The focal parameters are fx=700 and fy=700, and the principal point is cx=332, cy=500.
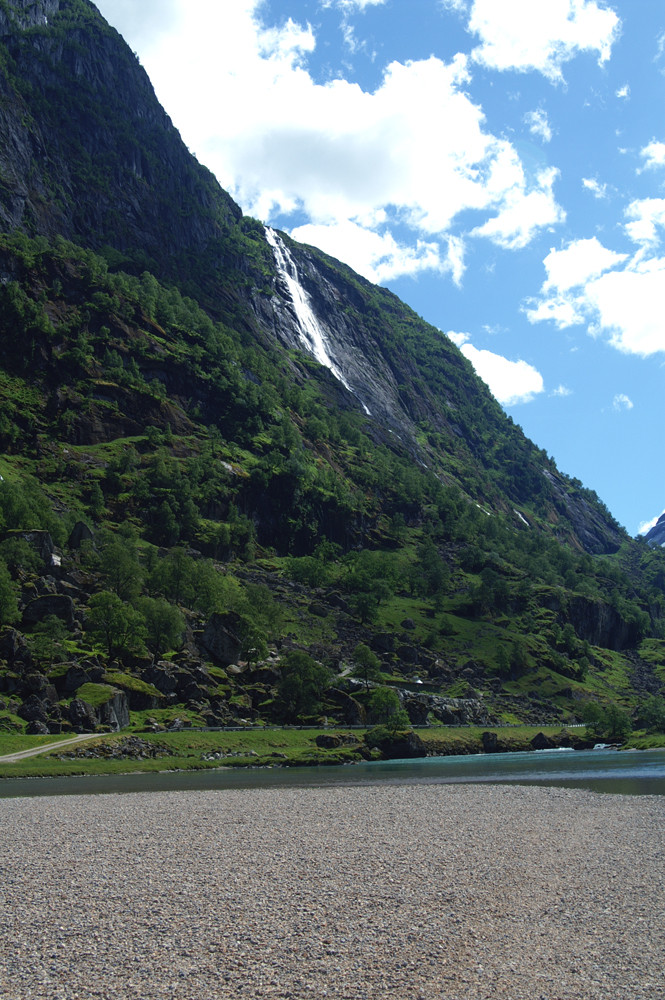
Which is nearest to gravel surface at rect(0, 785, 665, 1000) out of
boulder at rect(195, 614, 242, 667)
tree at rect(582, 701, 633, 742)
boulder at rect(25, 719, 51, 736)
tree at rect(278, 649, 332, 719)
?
boulder at rect(25, 719, 51, 736)

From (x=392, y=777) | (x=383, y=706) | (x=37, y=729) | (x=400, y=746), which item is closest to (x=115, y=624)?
(x=37, y=729)

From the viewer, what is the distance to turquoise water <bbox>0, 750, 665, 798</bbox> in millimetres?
56562

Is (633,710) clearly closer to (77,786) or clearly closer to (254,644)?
(254,644)

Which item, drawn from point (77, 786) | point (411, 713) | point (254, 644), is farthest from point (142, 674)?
point (411, 713)

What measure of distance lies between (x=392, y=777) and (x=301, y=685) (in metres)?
45.9

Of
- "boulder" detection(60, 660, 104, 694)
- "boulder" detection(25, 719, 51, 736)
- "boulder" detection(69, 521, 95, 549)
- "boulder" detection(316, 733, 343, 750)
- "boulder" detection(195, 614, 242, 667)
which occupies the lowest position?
"boulder" detection(316, 733, 343, 750)

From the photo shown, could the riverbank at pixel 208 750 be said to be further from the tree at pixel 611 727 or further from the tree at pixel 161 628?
the tree at pixel 611 727

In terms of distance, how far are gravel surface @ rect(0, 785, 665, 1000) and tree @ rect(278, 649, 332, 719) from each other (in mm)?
75486

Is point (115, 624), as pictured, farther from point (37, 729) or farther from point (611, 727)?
point (611, 727)

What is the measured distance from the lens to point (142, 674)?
102750mm

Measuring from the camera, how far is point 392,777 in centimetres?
6975

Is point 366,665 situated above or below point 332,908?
above

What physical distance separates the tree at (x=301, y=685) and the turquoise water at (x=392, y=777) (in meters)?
23.6

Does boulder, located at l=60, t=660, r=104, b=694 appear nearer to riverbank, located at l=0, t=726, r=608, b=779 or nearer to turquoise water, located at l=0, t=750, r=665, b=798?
riverbank, located at l=0, t=726, r=608, b=779
